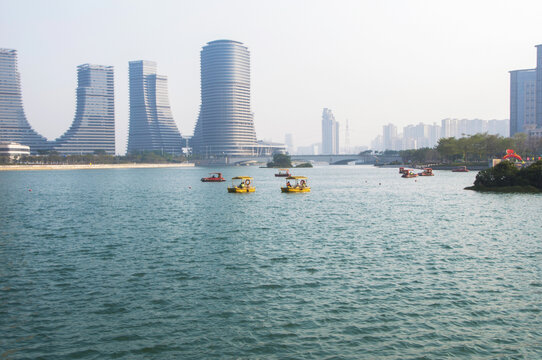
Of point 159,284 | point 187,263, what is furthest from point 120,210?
point 159,284

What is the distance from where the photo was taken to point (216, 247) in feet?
122

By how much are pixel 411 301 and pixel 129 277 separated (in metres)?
15.7

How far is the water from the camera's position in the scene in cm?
1831

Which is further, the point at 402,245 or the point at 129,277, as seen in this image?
the point at 402,245

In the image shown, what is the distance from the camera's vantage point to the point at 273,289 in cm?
2519

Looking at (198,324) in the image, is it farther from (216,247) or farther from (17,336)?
(216,247)

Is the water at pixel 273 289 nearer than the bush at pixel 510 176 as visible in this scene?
Yes

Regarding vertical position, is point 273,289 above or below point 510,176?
below

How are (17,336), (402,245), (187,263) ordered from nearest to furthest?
(17,336) → (187,263) → (402,245)

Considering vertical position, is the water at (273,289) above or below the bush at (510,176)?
below

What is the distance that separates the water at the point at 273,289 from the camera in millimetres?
18312

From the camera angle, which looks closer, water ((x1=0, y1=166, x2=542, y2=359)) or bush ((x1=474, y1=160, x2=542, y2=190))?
water ((x1=0, y1=166, x2=542, y2=359))

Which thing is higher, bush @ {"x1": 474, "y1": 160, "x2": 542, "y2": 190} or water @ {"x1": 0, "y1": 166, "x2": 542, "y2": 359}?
bush @ {"x1": 474, "y1": 160, "x2": 542, "y2": 190}

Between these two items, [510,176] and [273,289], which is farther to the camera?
[510,176]
